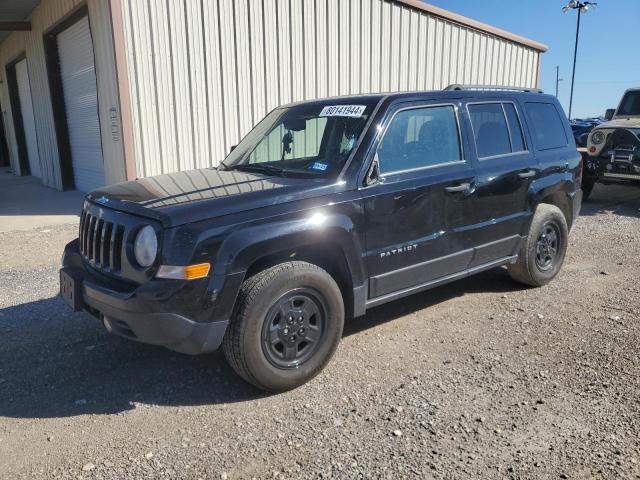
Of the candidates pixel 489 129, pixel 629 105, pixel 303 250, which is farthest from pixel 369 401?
pixel 629 105

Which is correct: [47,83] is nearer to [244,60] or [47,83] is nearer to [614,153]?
[244,60]

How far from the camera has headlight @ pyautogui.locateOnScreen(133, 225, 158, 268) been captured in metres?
3.03

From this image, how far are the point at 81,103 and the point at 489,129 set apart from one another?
938 centimetres

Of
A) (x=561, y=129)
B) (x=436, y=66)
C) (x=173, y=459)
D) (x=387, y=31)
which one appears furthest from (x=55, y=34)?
(x=173, y=459)

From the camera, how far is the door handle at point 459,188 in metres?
4.14

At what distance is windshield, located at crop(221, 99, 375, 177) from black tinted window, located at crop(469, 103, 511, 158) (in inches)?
43.3

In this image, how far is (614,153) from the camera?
9.50 metres

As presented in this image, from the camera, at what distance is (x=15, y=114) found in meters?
17.0

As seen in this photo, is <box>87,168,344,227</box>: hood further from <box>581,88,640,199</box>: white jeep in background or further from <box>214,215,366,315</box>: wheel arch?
<box>581,88,640,199</box>: white jeep in background

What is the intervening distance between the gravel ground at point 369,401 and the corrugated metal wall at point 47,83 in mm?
4621

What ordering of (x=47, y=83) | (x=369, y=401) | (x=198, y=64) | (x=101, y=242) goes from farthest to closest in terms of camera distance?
(x=47, y=83), (x=198, y=64), (x=101, y=242), (x=369, y=401)

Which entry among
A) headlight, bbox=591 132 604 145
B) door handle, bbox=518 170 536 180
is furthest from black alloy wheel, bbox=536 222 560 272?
headlight, bbox=591 132 604 145

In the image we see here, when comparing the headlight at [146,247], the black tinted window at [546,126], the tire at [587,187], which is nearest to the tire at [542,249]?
the black tinted window at [546,126]

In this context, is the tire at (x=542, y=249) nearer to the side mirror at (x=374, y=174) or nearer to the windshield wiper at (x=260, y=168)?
the side mirror at (x=374, y=174)
